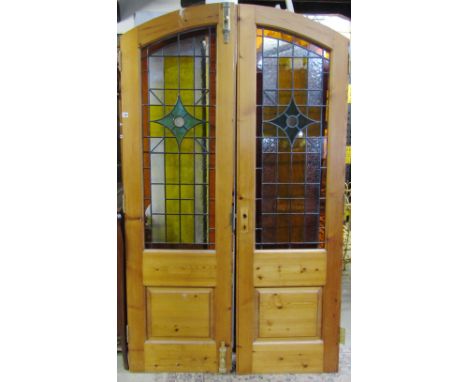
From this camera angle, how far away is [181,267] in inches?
58.2

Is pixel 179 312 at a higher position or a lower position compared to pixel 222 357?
higher

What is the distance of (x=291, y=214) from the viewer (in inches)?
58.7

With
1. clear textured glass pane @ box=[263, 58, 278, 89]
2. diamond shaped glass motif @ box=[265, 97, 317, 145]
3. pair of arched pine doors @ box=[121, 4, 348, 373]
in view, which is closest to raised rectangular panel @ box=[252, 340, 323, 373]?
pair of arched pine doors @ box=[121, 4, 348, 373]

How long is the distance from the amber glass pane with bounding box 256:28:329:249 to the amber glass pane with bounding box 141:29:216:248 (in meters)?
0.21

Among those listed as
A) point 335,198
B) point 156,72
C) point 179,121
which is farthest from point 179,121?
point 335,198

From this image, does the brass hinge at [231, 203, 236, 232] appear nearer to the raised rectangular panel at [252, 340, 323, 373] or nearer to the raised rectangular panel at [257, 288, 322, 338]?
the raised rectangular panel at [257, 288, 322, 338]

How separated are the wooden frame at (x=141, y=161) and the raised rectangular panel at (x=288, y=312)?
15cm

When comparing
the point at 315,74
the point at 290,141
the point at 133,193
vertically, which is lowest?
the point at 133,193

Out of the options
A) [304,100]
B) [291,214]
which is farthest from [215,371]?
[304,100]

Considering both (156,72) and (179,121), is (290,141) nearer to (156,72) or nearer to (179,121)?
(179,121)

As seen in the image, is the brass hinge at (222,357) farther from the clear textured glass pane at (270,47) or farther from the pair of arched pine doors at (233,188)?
the clear textured glass pane at (270,47)

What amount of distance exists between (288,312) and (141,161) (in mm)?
897

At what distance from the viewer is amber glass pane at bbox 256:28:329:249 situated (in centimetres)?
142

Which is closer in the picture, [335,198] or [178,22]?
[178,22]
